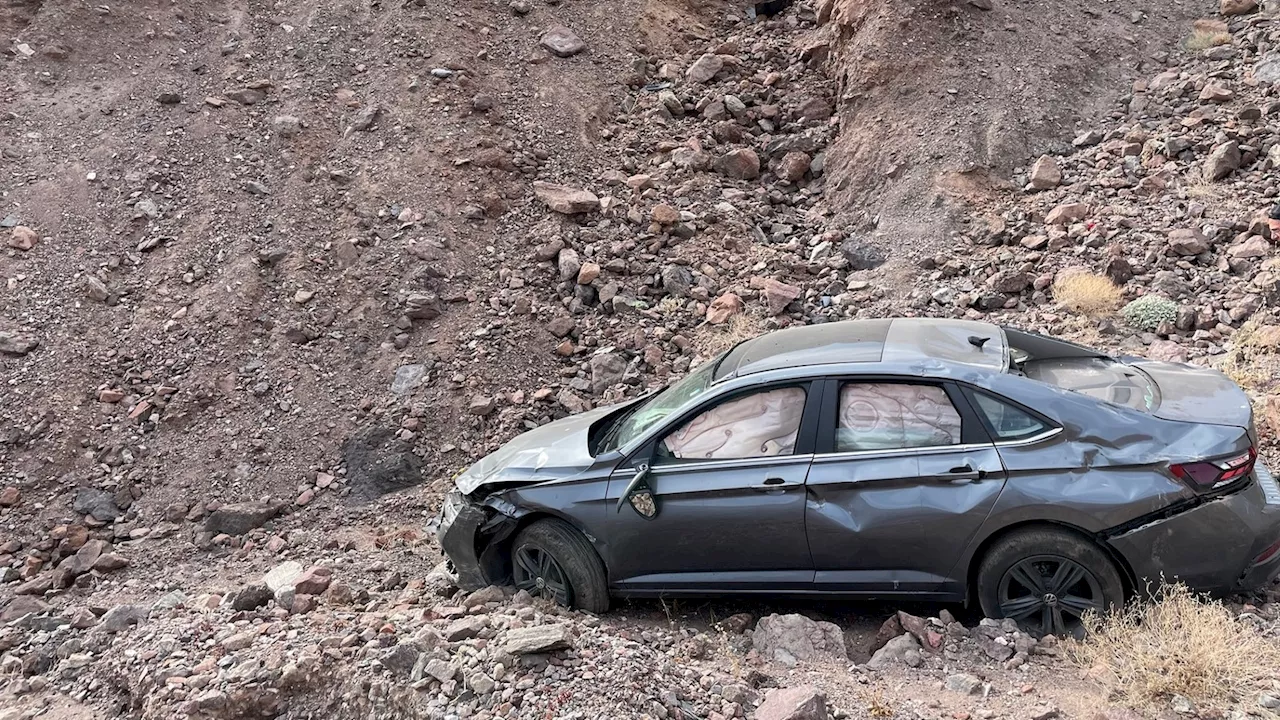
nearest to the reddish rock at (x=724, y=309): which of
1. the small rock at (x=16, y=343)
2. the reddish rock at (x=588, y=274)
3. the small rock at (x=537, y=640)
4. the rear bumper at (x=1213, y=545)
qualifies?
the reddish rock at (x=588, y=274)

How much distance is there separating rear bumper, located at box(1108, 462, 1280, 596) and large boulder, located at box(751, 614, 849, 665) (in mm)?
1406

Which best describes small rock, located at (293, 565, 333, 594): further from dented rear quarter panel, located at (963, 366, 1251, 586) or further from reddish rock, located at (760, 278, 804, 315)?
reddish rock, located at (760, 278, 804, 315)

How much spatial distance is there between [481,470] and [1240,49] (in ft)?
34.3

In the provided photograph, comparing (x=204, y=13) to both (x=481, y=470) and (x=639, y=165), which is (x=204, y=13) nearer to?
(x=639, y=165)

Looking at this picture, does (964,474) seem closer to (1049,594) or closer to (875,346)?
(1049,594)

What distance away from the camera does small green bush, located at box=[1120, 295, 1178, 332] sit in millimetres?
7750

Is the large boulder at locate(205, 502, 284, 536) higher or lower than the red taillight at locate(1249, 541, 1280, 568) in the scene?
lower

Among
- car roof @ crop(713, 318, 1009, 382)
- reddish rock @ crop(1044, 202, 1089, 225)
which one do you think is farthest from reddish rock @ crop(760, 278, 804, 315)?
car roof @ crop(713, 318, 1009, 382)

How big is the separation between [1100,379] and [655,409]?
238cm

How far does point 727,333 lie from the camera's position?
28.6 feet

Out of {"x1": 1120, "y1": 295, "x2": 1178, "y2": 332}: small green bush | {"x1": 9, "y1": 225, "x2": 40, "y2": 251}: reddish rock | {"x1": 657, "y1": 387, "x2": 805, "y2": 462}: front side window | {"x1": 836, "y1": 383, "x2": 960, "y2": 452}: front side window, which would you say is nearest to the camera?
{"x1": 836, "y1": 383, "x2": 960, "y2": 452}: front side window

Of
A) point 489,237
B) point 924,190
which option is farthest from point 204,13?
point 924,190

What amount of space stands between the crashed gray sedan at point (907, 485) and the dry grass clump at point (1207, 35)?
820cm

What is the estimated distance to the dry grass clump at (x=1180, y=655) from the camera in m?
3.92
